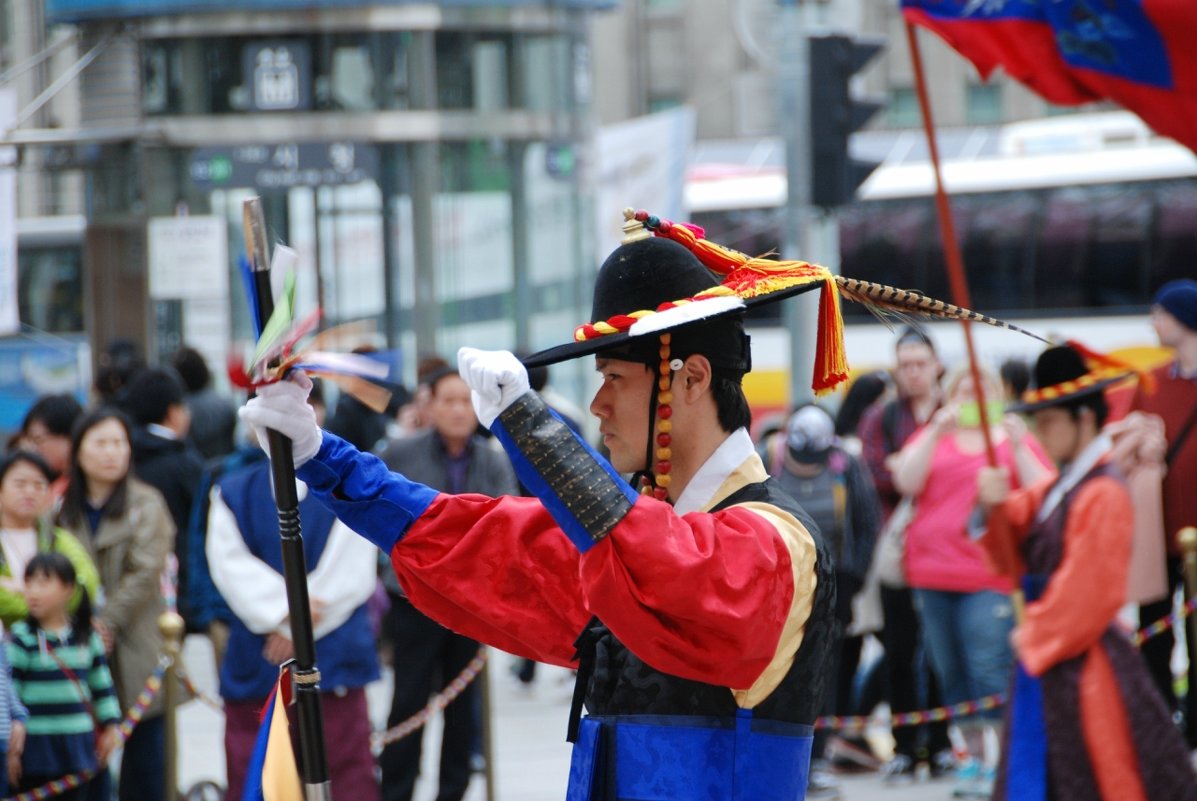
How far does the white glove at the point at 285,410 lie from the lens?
290 centimetres

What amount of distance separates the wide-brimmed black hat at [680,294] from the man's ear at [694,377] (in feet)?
0.05

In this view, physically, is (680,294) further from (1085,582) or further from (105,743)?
(105,743)

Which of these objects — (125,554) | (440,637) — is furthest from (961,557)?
(125,554)

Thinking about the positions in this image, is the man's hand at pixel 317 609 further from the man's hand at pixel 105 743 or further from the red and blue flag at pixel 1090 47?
the red and blue flag at pixel 1090 47

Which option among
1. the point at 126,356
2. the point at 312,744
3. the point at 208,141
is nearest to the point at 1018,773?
the point at 312,744

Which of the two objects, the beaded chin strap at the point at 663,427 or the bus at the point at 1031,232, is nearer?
the beaded chin strap at the point at 663,427

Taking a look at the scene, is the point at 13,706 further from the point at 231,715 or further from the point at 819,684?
the point at 819,684

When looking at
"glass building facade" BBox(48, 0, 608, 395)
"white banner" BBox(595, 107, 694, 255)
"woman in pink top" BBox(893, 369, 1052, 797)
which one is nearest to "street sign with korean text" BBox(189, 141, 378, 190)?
"glass building facade" BBox(48, 0, 608, 395)

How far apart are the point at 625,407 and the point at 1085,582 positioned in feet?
8.40

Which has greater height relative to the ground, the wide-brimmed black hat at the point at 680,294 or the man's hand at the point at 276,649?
the wide-brimmed black hat at the point at 680,294

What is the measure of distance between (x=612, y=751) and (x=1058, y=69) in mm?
3218

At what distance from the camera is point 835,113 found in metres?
8.49

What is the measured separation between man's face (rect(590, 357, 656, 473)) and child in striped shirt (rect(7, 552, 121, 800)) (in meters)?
3.17

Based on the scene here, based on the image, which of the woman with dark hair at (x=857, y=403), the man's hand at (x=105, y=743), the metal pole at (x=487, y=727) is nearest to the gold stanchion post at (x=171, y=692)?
the man's hand at (x=105, y=743)
